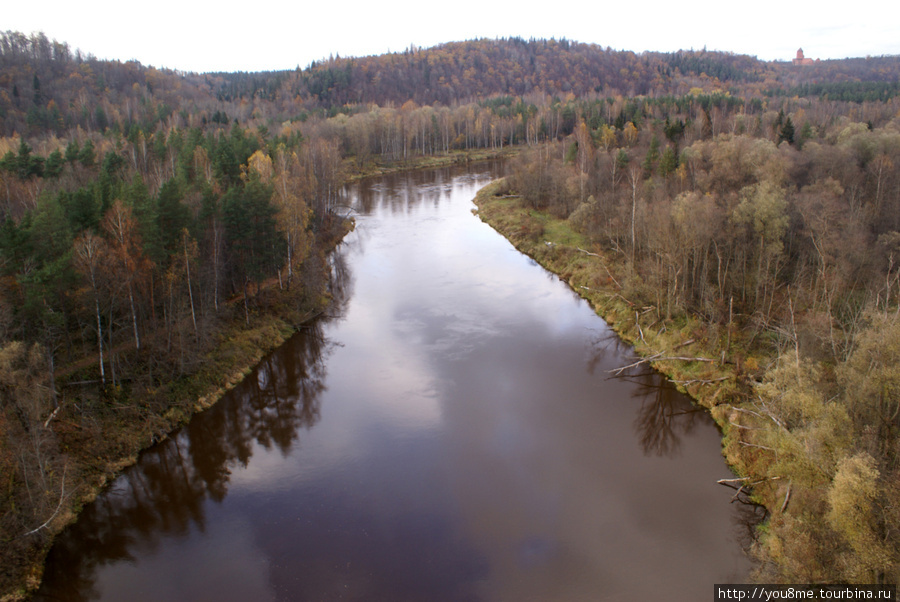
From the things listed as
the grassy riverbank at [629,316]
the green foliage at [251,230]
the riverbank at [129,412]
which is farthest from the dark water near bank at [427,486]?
the green foliage at [251,230]

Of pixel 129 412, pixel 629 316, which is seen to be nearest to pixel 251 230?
pixel 129 412

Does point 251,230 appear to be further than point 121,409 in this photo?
Yes

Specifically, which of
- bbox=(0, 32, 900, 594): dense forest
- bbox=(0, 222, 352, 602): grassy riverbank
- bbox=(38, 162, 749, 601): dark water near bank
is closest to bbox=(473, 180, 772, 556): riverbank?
bbox=(0, 32, 900, 594): dense forest

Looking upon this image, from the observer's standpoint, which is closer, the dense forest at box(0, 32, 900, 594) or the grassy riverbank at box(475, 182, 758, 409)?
the dense forest at box(0, 32, 900, 594)

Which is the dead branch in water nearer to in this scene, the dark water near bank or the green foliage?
the dark water near bank

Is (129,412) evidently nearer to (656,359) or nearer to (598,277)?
(656,359)

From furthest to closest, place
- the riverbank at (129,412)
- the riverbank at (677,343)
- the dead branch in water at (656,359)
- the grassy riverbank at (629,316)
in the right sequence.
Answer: the dead branch in water at (656,359) → the grassy riverbank at (629,316) → the riverbank at (677,343) → the riverbank at (129,412)

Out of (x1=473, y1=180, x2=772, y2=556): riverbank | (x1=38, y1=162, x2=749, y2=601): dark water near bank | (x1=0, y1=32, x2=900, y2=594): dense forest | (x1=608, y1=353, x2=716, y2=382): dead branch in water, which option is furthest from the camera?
(x1=608, y1=353, x2=716, y2=382): dead branch in water

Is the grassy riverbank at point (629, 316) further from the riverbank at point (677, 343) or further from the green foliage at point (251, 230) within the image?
the green foliage at point (251, 230)
